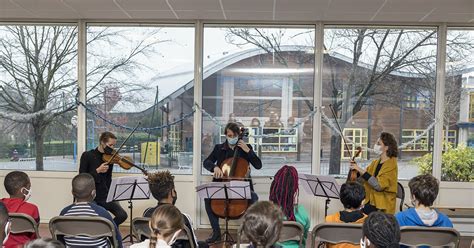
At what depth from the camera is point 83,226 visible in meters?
2.28

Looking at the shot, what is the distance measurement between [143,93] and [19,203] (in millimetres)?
2614

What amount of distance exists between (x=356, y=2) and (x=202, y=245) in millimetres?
2686

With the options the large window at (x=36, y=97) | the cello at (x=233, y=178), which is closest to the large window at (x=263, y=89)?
the cello at (x=233, y=178)

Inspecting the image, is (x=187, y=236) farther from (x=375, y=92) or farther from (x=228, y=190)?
(x=375, y=92)

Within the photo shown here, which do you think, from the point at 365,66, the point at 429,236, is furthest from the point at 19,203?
the point at 365,66

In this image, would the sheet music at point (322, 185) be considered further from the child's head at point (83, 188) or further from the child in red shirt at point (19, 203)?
the child in red shirt at point (19, 203)

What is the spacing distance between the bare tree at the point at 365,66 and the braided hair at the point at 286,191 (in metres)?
2.51

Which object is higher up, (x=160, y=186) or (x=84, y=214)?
(x=160, y=186)

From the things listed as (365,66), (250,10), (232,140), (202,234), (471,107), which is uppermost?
(250,10)

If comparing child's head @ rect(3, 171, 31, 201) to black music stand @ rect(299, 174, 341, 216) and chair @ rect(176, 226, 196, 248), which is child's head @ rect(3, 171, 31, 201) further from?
black music stand @ rect(299, 174, 341, 216)

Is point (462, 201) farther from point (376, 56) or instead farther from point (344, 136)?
point (376, 56)

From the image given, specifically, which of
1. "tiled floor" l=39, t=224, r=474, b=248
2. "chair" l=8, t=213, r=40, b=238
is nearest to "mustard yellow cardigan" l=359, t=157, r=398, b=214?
"tiled floor" l=39, t=224, r=474, b=248

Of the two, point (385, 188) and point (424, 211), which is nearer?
point (424, 211)

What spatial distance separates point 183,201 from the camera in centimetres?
484
